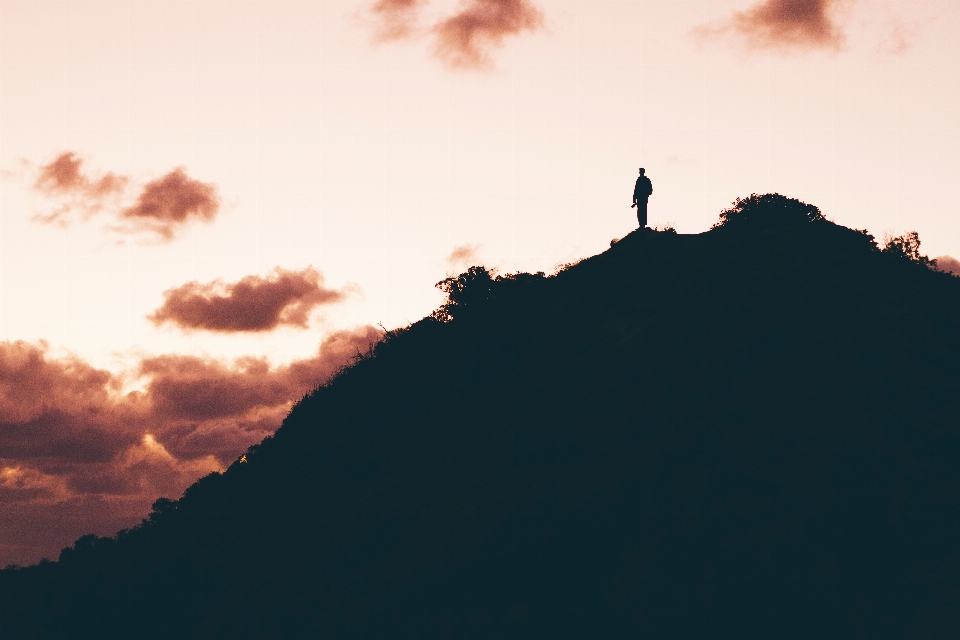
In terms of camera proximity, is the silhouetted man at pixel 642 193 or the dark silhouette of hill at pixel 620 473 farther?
the silhouetted man at pixel 642 193

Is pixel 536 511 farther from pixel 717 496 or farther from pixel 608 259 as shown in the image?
pixel 608 259

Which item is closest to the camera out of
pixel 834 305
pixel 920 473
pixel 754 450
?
pixel 920 473

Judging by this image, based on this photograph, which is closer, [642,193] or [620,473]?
[620,473]

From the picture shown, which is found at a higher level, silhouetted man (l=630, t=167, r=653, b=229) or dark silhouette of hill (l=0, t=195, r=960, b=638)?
silhouetted man (l=630, t=167, r=653, b=229)

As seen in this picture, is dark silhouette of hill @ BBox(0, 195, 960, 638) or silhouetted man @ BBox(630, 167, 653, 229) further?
silhouetted man @ BBox(630, 167, 653, 229)

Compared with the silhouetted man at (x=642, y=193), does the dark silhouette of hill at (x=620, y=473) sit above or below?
below

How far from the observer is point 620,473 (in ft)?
76.4

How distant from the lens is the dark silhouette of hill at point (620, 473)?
60.9ft

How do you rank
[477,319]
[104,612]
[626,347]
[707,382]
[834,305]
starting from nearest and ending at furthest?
[707,382] → [834,305] → [626,347] → [104,612] → [477,319]

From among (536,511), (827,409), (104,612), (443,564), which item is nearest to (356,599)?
(443,564)

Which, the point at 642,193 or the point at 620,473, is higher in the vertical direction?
the point at 642,193

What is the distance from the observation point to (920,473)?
800 inches

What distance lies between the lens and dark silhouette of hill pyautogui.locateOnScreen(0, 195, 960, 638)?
18.6m

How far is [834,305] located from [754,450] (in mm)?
9210
